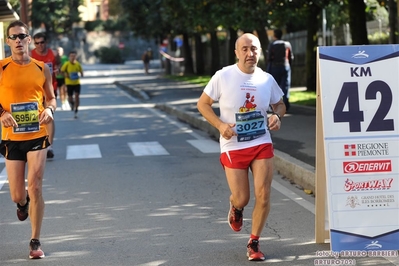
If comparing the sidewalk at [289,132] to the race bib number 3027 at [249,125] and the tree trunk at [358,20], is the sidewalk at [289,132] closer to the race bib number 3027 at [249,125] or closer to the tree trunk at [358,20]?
the tree trunk at [358,20]

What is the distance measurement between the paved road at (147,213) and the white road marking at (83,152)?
17 mm

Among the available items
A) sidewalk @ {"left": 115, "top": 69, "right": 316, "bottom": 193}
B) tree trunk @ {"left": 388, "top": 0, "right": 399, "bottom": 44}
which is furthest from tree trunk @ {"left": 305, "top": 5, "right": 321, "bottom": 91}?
tree trunk @ {"left": 388, "top": 0, "right": 399, "bottom": 44}

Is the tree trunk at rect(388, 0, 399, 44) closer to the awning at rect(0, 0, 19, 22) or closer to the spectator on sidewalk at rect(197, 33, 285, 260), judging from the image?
the awning at rect(0, 0, 19, 22)

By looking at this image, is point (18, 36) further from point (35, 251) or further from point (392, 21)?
point (392, 21)

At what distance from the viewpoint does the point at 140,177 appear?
12688mm

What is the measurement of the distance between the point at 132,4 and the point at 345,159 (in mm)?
50610

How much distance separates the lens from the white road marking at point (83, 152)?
1545 centimetres

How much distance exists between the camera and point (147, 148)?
650 inches

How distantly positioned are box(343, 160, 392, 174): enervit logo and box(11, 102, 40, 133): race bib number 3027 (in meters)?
Answer: 2.49

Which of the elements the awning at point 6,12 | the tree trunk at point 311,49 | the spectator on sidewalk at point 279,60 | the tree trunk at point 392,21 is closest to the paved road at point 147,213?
the spectator on sidewalk at point 279,60

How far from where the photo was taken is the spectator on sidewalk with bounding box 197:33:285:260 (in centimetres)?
732

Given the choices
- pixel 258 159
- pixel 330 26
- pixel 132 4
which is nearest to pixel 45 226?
pixel 258 159

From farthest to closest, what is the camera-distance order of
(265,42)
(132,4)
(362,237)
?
1. (132,4)
2. (265,42)
3. (362,237)

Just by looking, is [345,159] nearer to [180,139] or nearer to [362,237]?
[362,237]
